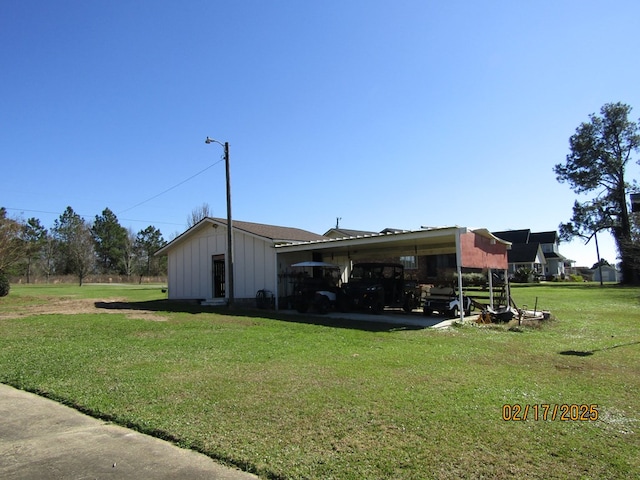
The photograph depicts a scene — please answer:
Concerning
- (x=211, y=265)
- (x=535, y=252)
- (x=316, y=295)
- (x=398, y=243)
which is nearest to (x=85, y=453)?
(x=316, y=295)

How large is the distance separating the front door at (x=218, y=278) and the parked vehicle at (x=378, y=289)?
7.95 m

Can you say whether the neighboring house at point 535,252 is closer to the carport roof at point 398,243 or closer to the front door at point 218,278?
the carport roof at point 398,243

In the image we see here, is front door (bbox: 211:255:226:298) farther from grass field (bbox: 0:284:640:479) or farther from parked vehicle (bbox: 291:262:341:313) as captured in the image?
grass field (bbox: 0:284:640:479)

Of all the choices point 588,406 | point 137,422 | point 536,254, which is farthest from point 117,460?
point 536,254

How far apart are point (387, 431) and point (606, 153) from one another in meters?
54.5

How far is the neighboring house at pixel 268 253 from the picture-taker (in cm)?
1623

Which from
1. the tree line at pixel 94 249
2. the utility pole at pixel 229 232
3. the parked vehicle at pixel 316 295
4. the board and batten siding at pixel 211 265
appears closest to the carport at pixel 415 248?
the board and batten siding at pixel 211 265

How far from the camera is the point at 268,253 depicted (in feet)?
65.2

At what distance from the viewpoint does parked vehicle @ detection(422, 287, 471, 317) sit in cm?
1544

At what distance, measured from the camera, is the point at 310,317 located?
51.4 feet

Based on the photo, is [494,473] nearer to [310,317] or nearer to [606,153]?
[310,317]

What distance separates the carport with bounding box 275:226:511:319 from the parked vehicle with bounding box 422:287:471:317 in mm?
Result: 1077
